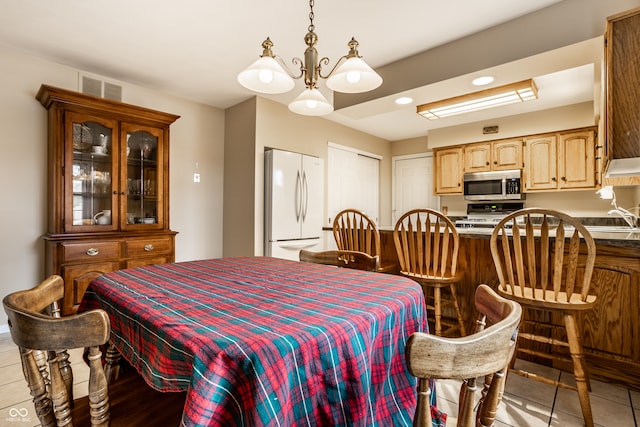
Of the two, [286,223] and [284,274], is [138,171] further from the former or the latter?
[284,274]

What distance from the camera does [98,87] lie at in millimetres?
3100

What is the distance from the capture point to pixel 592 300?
1559 mm

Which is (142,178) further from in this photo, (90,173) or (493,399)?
(493,399)

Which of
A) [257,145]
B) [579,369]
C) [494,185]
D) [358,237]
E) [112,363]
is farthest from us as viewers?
[494,185]

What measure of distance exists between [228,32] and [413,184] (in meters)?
4.24

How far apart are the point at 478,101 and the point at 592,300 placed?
202cm

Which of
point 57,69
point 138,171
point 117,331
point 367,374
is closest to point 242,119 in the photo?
point 138,171

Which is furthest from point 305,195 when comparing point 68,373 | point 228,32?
point 68,373

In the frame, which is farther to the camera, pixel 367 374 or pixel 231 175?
pixel 231 175

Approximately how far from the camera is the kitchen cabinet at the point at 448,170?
4984 mm

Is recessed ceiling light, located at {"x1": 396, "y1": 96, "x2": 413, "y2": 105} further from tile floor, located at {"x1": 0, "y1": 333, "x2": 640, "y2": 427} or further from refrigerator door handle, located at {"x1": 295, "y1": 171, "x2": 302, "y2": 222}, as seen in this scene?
tile floor, located at {"x1": 0, "y1": 333, "x2": 640, "y2": 427}

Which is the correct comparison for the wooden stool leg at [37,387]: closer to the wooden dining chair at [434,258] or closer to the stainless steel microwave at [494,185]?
the wooden dining chair at [434,258]

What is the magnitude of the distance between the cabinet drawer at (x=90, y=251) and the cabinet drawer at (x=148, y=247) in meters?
0.11

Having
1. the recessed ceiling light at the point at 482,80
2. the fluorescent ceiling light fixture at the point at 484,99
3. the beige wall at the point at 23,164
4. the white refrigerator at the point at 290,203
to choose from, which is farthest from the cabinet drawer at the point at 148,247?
the recessed ceiling light at the point at 482,80
